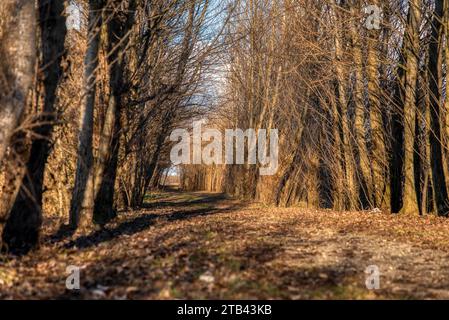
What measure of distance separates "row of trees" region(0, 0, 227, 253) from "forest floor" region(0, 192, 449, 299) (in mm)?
893

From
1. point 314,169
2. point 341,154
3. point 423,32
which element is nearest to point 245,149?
point 314,169

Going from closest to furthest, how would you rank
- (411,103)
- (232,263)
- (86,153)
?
1. (232,263)
2. (86,153)
3. (411,103)

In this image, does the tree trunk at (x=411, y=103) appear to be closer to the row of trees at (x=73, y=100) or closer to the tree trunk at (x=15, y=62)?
the row of trees at (x=73, y=100)

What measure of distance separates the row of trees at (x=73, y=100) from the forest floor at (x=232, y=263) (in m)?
0.89

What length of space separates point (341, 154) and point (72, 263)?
14.6m

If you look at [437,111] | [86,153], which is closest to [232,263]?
[86,153]

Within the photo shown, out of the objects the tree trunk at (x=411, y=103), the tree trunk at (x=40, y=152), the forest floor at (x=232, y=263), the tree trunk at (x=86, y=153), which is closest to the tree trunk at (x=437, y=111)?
the tree trunk at (x=411, y=103)

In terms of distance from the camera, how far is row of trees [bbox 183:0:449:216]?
15.4m

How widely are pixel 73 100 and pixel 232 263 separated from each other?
7948 mm

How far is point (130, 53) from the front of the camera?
16.2 metres

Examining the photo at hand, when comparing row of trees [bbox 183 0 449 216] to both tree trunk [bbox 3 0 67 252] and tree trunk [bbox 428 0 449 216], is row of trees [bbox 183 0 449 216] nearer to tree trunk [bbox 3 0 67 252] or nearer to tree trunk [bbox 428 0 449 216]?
tree trunk [bbox 428 0 449 216]

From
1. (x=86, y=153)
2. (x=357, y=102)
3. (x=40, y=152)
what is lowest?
(x=40, y=152)

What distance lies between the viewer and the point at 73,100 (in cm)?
1317

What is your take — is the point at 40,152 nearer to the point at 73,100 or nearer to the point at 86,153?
the point at 86,153
